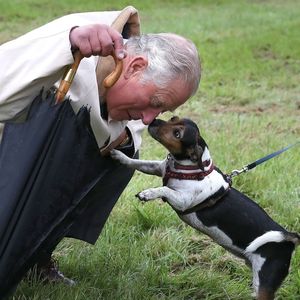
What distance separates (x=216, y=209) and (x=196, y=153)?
0.29m

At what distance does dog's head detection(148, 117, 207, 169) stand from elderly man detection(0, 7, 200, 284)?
171 millimetres

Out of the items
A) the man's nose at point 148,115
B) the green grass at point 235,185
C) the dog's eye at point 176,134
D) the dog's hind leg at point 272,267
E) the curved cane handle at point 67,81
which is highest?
the curved cane handle at point 67,81

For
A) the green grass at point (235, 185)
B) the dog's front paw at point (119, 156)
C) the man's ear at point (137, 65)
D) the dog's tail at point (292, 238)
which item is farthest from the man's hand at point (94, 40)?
the dog's tail at point (292, 238)

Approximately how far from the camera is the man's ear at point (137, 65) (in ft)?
8.53

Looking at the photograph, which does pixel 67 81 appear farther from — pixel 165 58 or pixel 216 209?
pixel 216 209

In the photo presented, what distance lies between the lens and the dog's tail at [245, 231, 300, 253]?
3068mm

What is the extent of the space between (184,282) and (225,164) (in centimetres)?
180

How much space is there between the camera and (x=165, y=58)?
2.61 metres

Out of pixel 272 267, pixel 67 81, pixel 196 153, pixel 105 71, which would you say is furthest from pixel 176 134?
pixel 67 81

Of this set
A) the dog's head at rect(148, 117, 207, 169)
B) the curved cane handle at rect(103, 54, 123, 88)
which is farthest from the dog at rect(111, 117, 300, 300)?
the curved cane handle at rect(103, 54, 123, 88)

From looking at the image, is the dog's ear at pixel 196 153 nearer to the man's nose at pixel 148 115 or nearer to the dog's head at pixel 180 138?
the dog's head at pixel 180 138

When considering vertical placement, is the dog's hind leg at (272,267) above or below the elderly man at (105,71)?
below

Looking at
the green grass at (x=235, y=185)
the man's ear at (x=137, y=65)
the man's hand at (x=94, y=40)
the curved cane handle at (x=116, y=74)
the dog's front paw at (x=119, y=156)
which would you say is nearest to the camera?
the man's hand at (x=94, y=40)

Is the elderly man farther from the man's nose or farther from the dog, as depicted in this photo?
the dog
